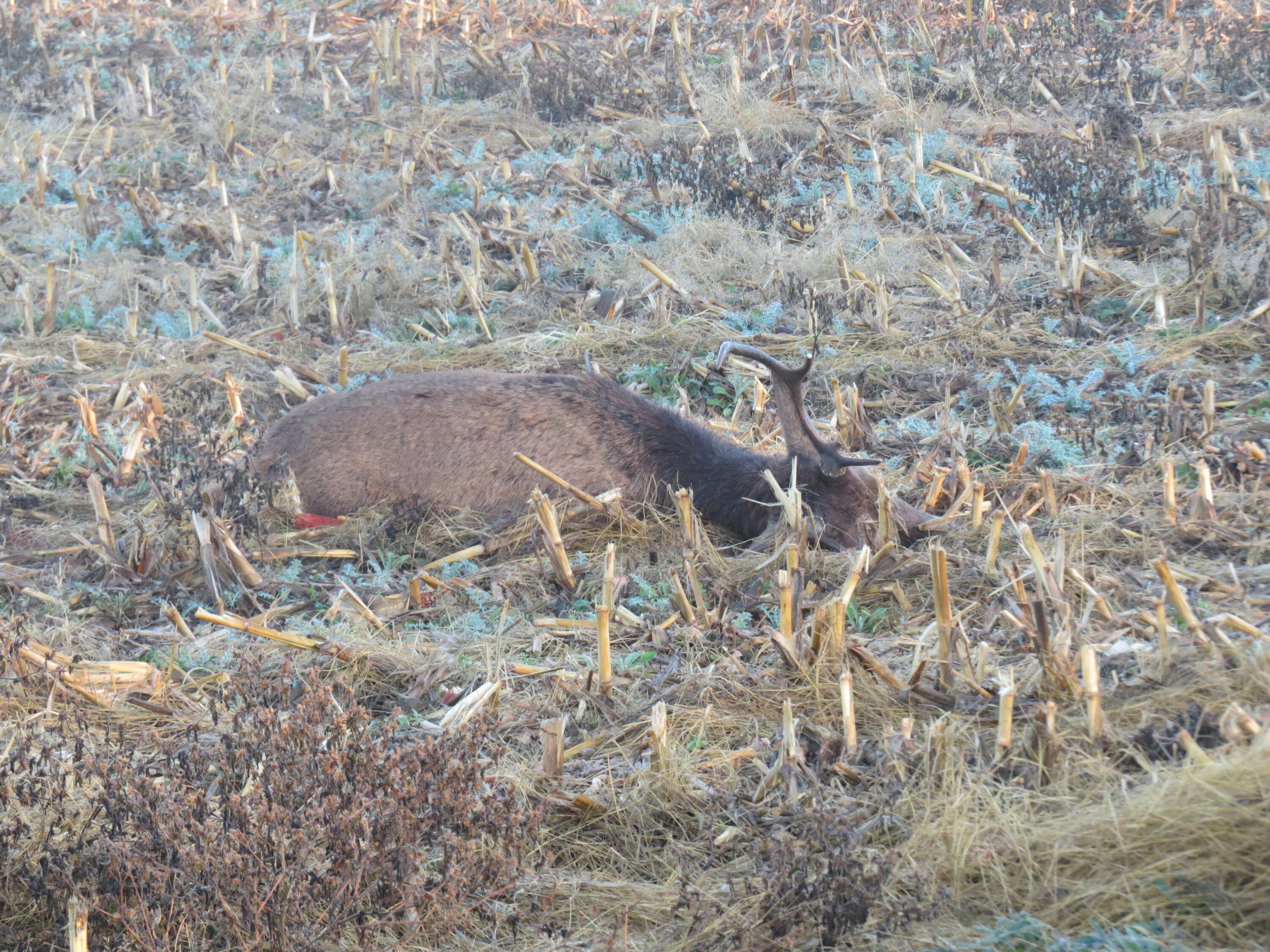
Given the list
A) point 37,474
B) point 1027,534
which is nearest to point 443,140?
point 37,474

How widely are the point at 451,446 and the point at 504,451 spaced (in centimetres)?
28

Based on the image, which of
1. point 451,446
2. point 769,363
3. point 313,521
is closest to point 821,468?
point 769,363

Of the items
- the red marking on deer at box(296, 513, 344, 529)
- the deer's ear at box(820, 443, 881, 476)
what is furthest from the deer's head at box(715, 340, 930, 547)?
the red marking on deer at box(296, 513, 344, 529)

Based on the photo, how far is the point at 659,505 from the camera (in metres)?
6.64

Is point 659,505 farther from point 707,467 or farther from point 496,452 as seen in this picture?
point 496,452

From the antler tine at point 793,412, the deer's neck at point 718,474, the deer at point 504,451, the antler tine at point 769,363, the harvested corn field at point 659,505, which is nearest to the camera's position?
the harvested corn field at point 659,505

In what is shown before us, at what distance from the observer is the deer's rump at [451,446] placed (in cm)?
662

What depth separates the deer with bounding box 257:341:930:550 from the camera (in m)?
6.55

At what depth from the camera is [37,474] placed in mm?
7137

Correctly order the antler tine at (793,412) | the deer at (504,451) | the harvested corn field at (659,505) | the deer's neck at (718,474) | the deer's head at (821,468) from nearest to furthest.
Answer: the harvested corn field at (659,505)
the deer's head at (821,468)
the antler tine at (793,412)
the deer's neck at (718,474)
the deer at (504,451)

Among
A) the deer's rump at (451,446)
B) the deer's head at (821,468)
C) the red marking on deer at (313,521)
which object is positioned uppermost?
the deer's head at (821,468)

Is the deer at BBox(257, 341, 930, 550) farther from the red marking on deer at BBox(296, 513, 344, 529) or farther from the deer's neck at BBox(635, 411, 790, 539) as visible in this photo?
the red marking on deer at BBox(296, 513, 344, 529)

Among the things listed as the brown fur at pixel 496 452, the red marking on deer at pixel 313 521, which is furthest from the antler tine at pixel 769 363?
the red marking on deer at pixel 313 521

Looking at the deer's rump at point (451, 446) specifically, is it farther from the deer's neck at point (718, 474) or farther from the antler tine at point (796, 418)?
the antler tine at point (796, 418)
